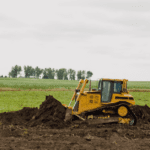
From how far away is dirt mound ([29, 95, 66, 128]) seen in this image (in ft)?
37.3

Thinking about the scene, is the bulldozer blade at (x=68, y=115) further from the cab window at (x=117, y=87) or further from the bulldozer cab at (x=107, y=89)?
the cab window at (x=117, y=87)

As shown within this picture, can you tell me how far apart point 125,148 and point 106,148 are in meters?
0.77

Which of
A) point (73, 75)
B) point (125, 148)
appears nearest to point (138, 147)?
point (125, 148)

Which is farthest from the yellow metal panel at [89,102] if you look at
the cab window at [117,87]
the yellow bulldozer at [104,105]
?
the cab window at [117,87]

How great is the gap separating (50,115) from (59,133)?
203 centimetres

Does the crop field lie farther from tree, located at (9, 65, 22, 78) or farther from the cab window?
tree, located at (9, 65, 22, 78)

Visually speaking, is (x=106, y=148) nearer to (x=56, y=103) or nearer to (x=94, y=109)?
(x=94, y=109)

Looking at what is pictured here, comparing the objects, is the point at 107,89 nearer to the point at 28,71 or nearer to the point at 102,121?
the point at 102,121

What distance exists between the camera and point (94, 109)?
462 inches

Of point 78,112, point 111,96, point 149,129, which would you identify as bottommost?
point 149,129

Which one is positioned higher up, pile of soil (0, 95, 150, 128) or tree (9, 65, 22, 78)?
tree (9, 65, 22, 78)

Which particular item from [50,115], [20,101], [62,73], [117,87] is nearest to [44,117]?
[50,115]

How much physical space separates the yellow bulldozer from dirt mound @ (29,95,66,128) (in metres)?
0.44

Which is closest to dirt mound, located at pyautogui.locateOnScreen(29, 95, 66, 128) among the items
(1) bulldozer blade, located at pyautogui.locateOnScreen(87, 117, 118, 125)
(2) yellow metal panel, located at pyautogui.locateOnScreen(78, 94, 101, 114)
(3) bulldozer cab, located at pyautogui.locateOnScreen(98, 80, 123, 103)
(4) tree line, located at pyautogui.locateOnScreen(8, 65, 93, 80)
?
(2) yellow metal panel, located at pyautogui.locateOnScreen(78, 94, 101, 114)
